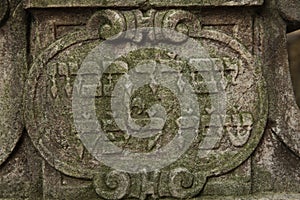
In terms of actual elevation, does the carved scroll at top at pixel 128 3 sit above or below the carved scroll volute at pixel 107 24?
above

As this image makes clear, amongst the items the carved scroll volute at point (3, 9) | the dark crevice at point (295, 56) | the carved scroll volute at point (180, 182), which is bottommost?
the carved scroll volute at point (180, 182)

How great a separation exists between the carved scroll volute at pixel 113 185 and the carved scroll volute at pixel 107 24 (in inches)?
19.2

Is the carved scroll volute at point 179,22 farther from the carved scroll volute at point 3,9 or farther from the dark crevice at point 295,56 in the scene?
the dark crevice at point 295,56

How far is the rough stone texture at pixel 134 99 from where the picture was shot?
302 centimetres

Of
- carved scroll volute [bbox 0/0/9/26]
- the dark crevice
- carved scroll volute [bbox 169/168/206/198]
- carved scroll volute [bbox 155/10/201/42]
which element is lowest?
carved scroll volute [bbox 169/168/206/198]

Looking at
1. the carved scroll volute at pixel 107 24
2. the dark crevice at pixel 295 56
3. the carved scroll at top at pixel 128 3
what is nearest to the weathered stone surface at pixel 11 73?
the carved scroll at top at pixel 128 3

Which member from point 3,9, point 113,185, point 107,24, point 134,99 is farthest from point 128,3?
point 113,185

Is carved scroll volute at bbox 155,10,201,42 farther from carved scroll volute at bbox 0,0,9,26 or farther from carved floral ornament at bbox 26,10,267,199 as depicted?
carved scroll volute at bbox 0,0,9,26

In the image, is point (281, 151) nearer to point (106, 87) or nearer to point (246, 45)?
point (246, 45)

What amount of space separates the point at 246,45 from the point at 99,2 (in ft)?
1.79

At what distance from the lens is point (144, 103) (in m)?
3.03

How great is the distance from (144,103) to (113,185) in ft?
1.01

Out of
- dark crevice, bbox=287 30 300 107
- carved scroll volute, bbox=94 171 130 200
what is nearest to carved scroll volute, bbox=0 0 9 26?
carved scroll volute, bbox=94 171 130 200

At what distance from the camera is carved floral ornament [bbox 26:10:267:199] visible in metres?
3.02
